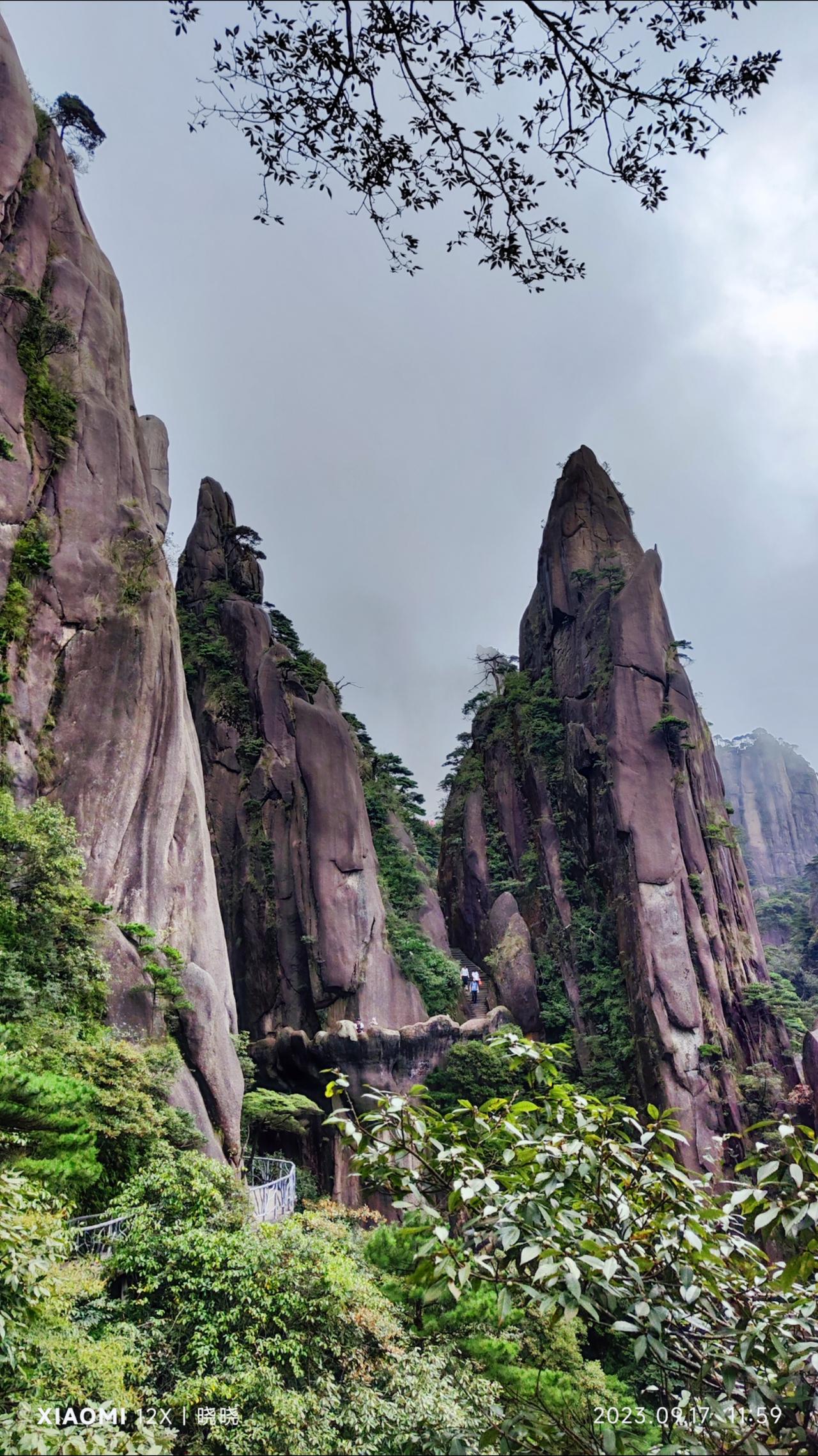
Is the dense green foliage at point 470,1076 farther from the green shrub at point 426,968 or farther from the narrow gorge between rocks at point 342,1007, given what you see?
the green shrub at point 426,968

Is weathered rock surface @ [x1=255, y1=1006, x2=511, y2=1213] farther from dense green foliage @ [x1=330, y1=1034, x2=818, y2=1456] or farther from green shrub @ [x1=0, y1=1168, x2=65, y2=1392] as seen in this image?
dense green foliage @ [x1=330, y1=1034, x2=818, y2=1456]

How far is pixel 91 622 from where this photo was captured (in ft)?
51.4

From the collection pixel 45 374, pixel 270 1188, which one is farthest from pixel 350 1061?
pixel 45 374

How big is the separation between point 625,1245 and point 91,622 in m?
14.8

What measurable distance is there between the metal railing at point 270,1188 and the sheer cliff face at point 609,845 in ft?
32.1

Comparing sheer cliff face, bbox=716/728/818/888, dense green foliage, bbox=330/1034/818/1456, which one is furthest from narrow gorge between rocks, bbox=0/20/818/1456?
sheer cliff face, bbox=716/728/818/888

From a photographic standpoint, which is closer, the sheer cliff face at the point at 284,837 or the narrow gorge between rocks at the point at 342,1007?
the narrow gorge between rocks at the point at 342,1007

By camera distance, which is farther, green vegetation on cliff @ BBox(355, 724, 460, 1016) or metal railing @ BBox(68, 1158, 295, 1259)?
green vegetation on cliff @ BBox(355, 724, 460, 1016)

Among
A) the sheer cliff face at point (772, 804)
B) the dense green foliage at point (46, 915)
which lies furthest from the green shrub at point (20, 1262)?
the sheer cliff face at point (772, 804)

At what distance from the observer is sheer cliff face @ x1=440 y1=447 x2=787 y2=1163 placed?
22641mm

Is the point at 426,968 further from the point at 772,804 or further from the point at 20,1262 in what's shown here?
the point at 772,804

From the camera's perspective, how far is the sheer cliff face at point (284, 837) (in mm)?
21266

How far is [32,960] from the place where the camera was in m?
11.4

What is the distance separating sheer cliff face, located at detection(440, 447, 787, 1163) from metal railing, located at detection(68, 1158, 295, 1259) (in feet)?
33.0
